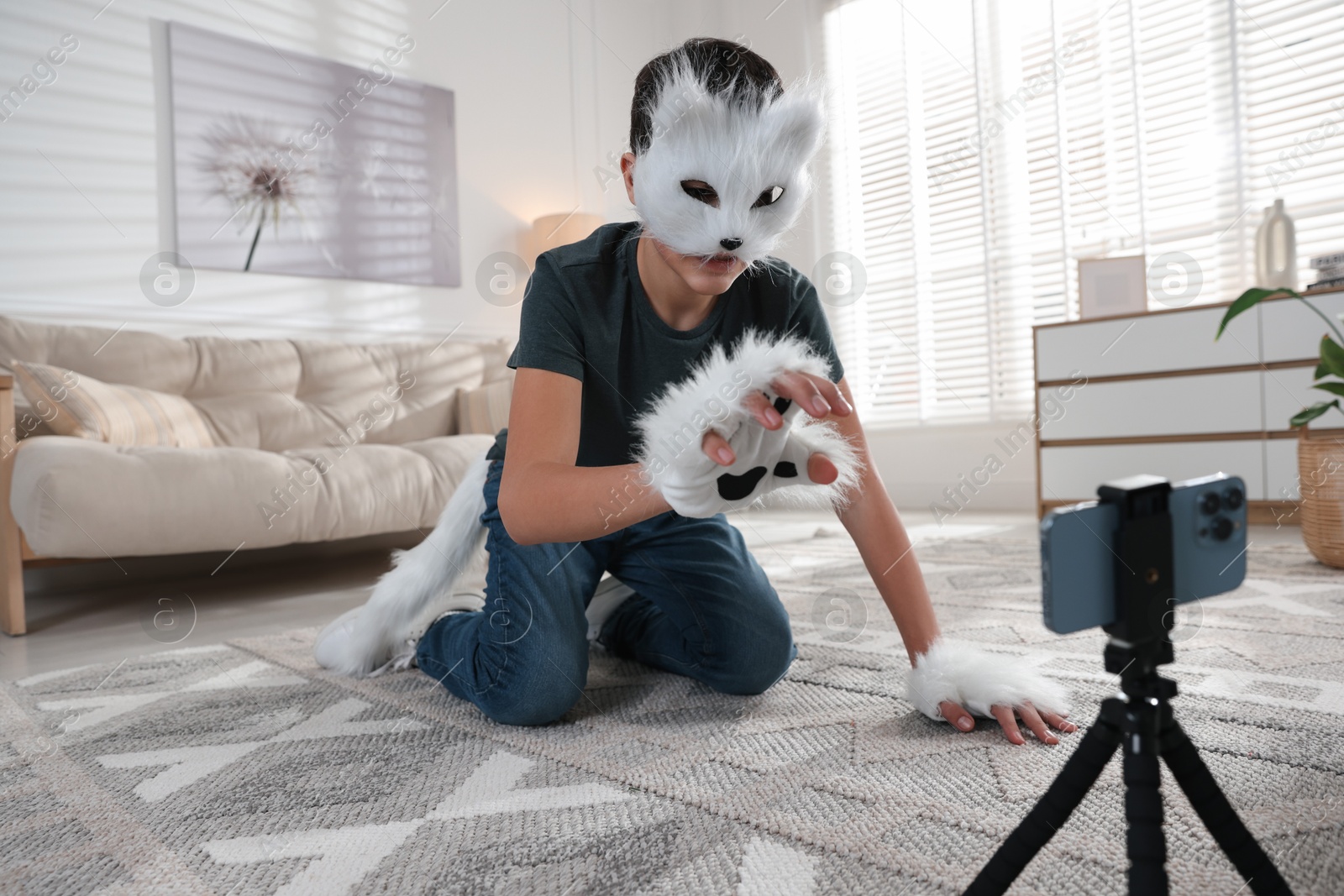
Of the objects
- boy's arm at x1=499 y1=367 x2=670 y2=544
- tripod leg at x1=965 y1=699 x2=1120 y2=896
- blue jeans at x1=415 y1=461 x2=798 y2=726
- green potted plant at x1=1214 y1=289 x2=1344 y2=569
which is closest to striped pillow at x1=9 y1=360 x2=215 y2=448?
blue jeans at x1=415 y1=461 x2=798 y2=726

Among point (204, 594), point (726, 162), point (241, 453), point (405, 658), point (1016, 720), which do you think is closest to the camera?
point (726, 162)

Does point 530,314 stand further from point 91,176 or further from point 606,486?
point 91,176

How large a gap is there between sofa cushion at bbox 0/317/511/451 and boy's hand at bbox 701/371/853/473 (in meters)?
2.54

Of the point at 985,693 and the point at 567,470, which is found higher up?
the point at 567,470

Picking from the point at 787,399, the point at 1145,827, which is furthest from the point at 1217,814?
the point at 787,399

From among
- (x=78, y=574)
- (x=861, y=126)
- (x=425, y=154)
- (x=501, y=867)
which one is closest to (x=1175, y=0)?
(x=861, y=126)

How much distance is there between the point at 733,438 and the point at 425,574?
0.80 metres

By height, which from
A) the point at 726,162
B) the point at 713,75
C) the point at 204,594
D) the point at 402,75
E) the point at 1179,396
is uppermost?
the point at 402,75

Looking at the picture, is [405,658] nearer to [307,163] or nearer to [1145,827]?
[1145,827]

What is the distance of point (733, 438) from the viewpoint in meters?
0.62

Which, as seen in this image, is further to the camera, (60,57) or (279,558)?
(279,558)

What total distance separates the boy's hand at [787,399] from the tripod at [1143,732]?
18cm

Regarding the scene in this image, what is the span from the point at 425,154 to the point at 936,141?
238cm

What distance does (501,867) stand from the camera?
69cm
